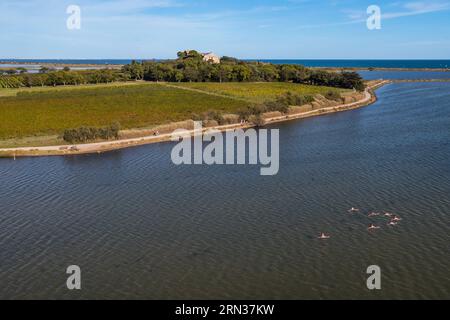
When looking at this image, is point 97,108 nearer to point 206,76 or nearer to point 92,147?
point 92,147
